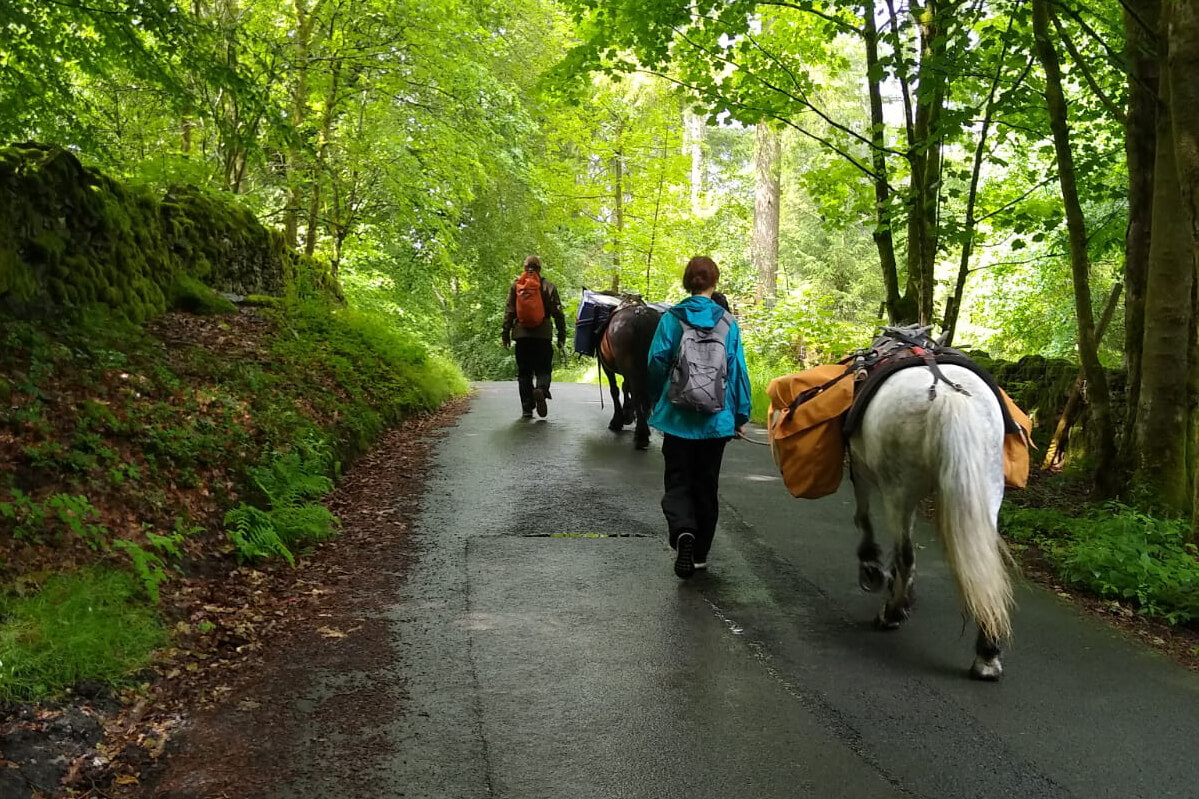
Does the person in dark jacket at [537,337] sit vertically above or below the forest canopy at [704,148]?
below

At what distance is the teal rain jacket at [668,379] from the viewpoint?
5504 mm

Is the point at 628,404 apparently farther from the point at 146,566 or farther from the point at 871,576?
the point at 146,566

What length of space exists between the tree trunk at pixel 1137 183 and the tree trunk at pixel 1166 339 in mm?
292

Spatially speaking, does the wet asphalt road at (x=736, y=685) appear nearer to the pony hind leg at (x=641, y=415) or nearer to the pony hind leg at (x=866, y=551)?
the pony hind leg at (x=866, y=551)

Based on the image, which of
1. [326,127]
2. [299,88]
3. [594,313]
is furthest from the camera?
[326,127]

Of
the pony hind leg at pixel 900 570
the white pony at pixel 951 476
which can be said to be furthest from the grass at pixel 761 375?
the white pony at pixel 951 476

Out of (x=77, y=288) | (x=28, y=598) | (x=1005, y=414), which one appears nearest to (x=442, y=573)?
(x=28, y=598)

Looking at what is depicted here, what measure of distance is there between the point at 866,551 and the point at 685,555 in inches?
44.7

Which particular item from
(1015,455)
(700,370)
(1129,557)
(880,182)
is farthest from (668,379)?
(880,182)

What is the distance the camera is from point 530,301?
1161 centimetres

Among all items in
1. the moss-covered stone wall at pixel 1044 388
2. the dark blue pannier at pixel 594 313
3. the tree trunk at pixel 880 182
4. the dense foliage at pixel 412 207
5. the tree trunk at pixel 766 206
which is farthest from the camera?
the tree trunk at pixel 766 206

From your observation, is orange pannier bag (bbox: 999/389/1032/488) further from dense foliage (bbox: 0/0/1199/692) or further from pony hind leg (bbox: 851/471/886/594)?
dense foliage (bbox: 0/0/1199/692)

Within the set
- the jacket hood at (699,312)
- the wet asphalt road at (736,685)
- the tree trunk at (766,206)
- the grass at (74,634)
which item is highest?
the tree trunk at (766,206)

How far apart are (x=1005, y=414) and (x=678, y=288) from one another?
21.1 meters
